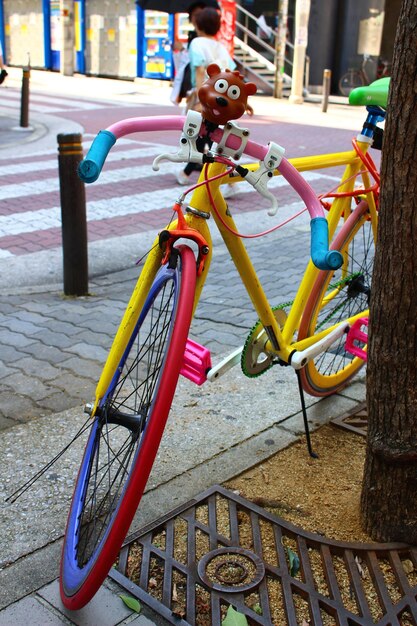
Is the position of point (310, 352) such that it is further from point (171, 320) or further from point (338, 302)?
point (171, 320)

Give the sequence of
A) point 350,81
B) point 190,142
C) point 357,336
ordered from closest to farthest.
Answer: point 190,142 → point 357,336 → point 350,81

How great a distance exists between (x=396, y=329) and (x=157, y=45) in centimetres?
2305

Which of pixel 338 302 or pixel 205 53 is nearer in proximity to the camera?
pixel 338 302

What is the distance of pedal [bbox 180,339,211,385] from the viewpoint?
2.52m

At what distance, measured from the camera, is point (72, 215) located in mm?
4918

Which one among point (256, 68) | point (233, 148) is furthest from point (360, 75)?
point (233, 148)

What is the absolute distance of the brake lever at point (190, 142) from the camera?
2.21m

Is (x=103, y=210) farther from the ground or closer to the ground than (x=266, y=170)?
closer to the ground

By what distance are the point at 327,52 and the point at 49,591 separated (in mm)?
23384

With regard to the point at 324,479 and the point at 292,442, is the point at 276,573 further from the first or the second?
the point at 292,442

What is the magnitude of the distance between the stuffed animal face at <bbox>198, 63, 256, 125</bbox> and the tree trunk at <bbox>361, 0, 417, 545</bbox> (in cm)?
46

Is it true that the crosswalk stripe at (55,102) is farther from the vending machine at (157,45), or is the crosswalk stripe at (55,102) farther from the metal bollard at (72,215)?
the metal bollard at (72,215)

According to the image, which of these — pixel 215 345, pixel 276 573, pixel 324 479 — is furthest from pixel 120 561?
pixel 215 345

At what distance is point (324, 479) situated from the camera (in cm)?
290
